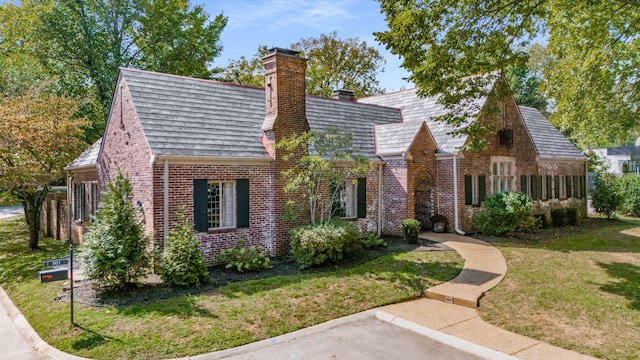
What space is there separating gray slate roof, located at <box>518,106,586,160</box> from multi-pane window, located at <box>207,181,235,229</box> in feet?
56.2

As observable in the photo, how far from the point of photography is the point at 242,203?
1267 cm

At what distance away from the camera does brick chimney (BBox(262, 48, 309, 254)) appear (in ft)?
43.4

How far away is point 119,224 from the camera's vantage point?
9.54 m

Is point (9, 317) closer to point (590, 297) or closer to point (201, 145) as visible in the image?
point (201, 145)

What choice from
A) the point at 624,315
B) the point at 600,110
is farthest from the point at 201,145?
the point at 600,110

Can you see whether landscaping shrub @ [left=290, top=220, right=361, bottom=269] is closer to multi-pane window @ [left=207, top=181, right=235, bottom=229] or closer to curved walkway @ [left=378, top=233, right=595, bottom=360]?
multi-pane window @ [left=207, top=181, right=235, bottom=229]

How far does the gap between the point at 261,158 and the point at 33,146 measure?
9.11m

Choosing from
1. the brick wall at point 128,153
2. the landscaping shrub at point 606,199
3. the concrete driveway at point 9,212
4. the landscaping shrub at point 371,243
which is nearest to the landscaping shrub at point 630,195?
the landscaping shrub at point 606,199

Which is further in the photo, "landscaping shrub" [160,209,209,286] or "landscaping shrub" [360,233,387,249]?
"landscaping shrub" [360,233,387,249]

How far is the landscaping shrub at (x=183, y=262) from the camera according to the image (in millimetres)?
9891

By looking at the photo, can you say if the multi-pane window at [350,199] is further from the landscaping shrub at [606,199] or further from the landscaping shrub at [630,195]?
the landscaping shrub at [630,195]

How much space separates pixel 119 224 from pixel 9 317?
3.31 m

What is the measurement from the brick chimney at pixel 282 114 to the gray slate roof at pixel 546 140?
14.6 metres

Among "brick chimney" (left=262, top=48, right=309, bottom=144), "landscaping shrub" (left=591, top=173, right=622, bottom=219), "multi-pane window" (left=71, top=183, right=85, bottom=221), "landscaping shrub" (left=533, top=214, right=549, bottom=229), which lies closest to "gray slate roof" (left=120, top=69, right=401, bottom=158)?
"brick chimney" (left=262, top=48, right=309, bottom=144)
